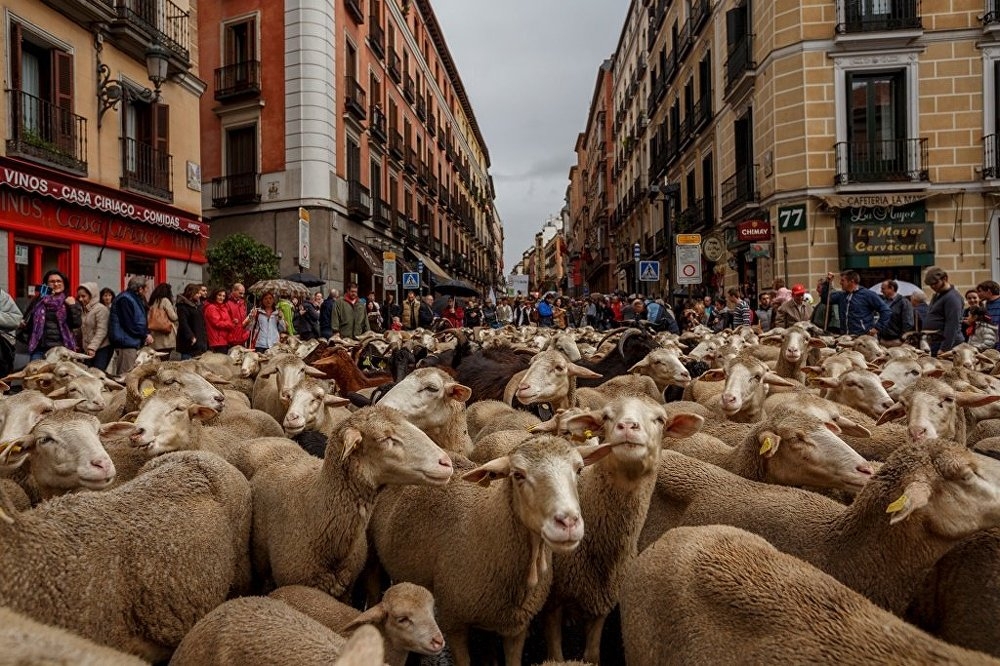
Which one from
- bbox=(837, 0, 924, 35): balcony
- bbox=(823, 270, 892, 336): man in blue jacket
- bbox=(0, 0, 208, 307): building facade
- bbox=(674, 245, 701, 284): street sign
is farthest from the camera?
bbox=(837, 0, 924, 35): balcony

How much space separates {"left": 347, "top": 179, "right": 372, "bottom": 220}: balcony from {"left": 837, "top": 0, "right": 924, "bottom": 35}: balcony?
14358 mm

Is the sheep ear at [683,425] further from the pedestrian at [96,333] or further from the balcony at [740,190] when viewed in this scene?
the balcony at [740,190]

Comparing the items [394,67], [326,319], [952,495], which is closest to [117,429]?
[952,495]

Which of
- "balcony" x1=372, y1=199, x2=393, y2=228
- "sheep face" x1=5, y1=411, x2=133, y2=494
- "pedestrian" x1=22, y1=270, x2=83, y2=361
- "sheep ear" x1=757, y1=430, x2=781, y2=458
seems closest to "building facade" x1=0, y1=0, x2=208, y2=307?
"pedestrian" x1=22, y1=270, x2=83, y2=361

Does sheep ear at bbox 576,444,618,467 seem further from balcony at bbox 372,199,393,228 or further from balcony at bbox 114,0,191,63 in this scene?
balcony at bbox 372,199,393,228

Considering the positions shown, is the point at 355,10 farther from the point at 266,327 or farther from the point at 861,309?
the point at 861,309

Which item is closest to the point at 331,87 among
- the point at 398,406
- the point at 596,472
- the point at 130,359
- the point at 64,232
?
the point at 64,232

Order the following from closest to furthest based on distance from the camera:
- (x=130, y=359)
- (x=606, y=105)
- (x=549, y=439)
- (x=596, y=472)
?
(x=549, y=439)
(x=596, y=472)
(x=130, y=359)
(x=606, y=105)

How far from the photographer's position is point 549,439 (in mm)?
2760

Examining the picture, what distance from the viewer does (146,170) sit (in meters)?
14.6

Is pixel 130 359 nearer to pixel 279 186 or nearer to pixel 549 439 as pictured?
pixel 549 439

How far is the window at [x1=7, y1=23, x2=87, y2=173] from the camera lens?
11125 millimetres

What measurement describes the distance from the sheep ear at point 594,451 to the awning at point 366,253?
1998cm

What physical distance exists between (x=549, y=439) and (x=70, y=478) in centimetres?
228
